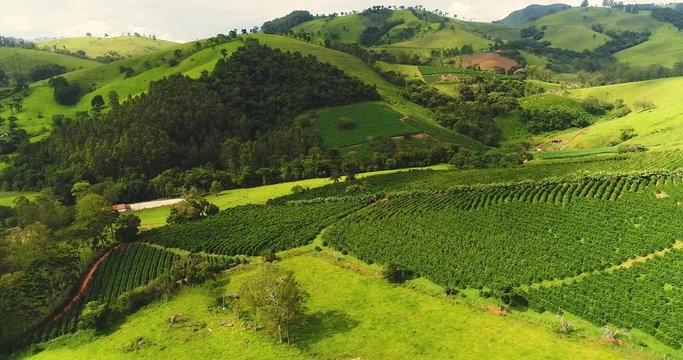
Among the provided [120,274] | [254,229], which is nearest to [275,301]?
[254,229]

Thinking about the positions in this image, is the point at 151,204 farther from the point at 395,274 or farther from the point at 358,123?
the point at 358,123

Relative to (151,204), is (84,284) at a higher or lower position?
lower

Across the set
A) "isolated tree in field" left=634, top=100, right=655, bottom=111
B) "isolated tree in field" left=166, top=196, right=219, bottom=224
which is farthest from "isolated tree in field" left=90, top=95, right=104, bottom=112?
"isolated tree in field" left=634, top=100, right=655, bottom=111

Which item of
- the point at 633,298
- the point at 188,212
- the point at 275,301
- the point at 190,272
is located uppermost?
the point at 275,301

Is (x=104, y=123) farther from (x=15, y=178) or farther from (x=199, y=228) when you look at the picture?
(x=199, y=228)

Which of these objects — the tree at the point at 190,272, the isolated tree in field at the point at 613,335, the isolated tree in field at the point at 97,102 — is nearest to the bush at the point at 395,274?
the isolated tree in field at the point at 613,335

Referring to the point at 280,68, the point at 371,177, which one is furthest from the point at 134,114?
the point at 371,177

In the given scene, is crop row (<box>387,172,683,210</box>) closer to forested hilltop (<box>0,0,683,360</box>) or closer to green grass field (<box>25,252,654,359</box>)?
forested hilltop (<box>0,0,683,360</box>)
